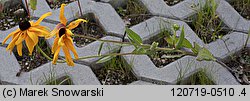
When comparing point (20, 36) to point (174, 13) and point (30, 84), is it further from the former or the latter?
point (174, 13)

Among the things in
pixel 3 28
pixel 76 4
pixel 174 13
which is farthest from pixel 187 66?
pixel 3 28

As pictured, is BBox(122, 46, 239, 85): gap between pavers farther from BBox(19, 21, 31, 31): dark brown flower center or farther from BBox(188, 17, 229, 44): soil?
BBox(19, 21, 31, 31): dark brown flower center

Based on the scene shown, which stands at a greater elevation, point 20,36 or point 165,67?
point 20,36

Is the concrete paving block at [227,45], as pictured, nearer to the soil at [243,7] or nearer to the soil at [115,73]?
the soil at [243,7]

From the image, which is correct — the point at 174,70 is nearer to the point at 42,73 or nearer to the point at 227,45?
the point at 227,45

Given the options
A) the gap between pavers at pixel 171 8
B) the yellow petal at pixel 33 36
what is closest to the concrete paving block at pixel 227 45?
the gap between pavers at pixel 171 8
